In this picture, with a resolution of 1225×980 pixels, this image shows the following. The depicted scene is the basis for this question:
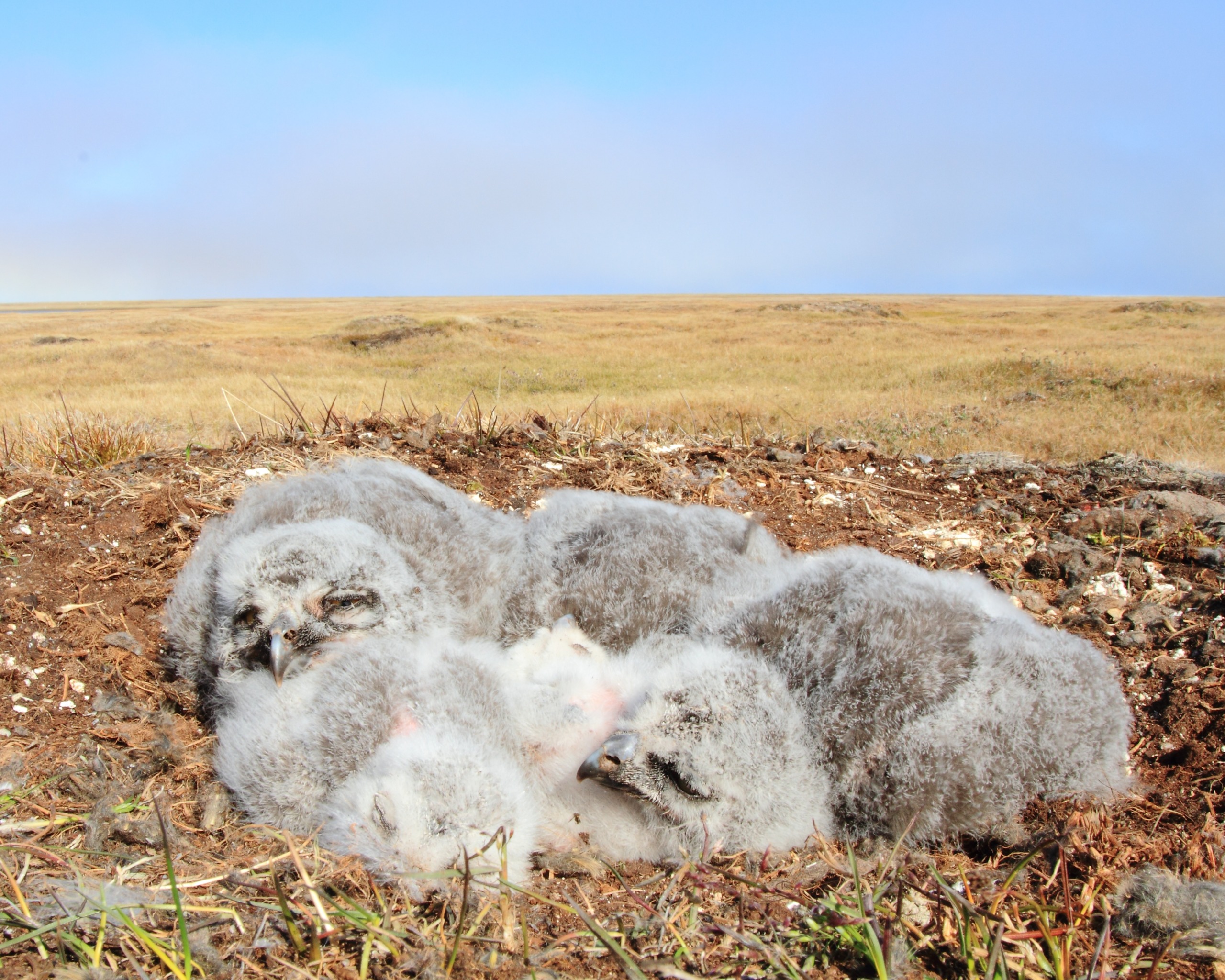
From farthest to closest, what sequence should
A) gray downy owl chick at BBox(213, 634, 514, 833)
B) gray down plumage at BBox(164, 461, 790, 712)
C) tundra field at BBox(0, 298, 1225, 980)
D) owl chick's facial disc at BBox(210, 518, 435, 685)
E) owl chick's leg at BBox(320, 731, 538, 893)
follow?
gray down plumage at BBox(164, 461, 790, 712) → owl chick's facial disc at BBox(210, 518, 435, 685) → gray downy owl chick at BBox(213, 634, 514, 833) → owl chick's leg at BBox(320, 731, 538, 893) → tundra field at BBox(0, 298, 1225, 980)

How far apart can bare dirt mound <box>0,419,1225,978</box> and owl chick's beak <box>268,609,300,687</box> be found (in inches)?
16.2

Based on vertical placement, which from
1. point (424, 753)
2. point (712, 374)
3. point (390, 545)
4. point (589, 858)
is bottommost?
point (589, 858)

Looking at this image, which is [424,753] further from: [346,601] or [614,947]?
[614,947]

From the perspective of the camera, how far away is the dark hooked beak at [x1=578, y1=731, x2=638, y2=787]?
2094 millimetres

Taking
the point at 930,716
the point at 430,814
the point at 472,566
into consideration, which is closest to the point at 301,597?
the point at 472,566

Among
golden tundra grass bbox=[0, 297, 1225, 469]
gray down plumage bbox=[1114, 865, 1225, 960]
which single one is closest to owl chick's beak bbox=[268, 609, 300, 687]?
gray down plumage bbox=[1114, 865, 1225, 960]

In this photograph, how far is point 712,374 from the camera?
18.0 m

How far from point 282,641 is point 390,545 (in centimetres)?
46

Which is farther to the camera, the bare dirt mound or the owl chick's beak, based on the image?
the owl chick's beak

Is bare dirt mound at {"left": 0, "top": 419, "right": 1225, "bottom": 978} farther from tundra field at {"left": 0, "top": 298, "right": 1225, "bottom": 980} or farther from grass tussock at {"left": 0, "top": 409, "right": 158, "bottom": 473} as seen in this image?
grass tussock at {"left": 0, "top": 409, "right": 158, "bottom": 473}

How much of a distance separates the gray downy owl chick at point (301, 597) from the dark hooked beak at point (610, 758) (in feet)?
2.61

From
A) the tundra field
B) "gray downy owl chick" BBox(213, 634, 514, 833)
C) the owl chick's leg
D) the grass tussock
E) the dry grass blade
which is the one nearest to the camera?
the dry grass blade

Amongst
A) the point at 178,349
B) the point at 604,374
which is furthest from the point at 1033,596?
the point at 178,349

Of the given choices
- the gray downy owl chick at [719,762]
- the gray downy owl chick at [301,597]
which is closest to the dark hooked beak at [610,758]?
the gray downy owl chick at [719,762]
